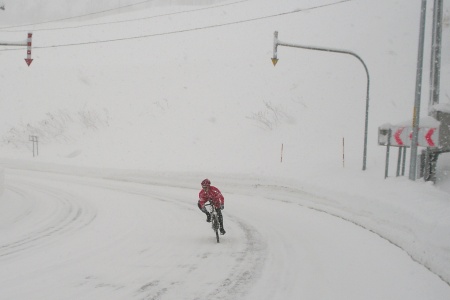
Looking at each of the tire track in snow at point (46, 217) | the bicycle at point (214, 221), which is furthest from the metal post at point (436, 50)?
the tire track in snow at point (46, 217)

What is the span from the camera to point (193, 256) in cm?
842

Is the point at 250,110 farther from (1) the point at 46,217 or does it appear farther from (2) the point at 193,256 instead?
(2) the point at 193,256

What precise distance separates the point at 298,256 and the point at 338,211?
550cm

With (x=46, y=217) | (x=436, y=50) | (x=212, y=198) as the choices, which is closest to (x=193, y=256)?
(x=212, y=198)

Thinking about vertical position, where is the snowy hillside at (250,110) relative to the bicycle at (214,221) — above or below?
above

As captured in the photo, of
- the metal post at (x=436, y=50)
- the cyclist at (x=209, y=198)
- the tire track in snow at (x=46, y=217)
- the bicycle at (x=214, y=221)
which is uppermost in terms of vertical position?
the metal post at (x=436, y=50)

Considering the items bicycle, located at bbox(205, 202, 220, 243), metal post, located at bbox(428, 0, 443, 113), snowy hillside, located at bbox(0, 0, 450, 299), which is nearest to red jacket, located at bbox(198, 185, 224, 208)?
bicycle, located at bbox(205, 202, 220, 243)

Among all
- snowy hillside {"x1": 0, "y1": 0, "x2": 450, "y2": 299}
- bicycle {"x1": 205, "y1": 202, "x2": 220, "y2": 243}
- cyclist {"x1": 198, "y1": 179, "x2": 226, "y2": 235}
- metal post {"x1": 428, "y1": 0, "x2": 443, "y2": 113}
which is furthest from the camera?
snowy hillside {"x1": 0, "y1": 0, "x2": 450, "y2": 299}

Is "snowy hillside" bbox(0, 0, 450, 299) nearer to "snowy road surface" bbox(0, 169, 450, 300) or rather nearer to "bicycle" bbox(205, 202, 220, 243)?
"snowy road surface" bbox(0, 169, 450, 300)

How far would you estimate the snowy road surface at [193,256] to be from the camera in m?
6.39

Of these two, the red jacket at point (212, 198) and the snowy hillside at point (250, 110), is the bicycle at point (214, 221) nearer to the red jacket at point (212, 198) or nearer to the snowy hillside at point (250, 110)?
the red jacket at point (212, 198)

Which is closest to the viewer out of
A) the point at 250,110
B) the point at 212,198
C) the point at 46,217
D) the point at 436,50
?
the point at 212,198

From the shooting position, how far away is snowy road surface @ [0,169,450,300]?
6.39 meters

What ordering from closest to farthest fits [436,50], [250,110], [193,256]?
[193,256]
[436,50]
[250,110]
